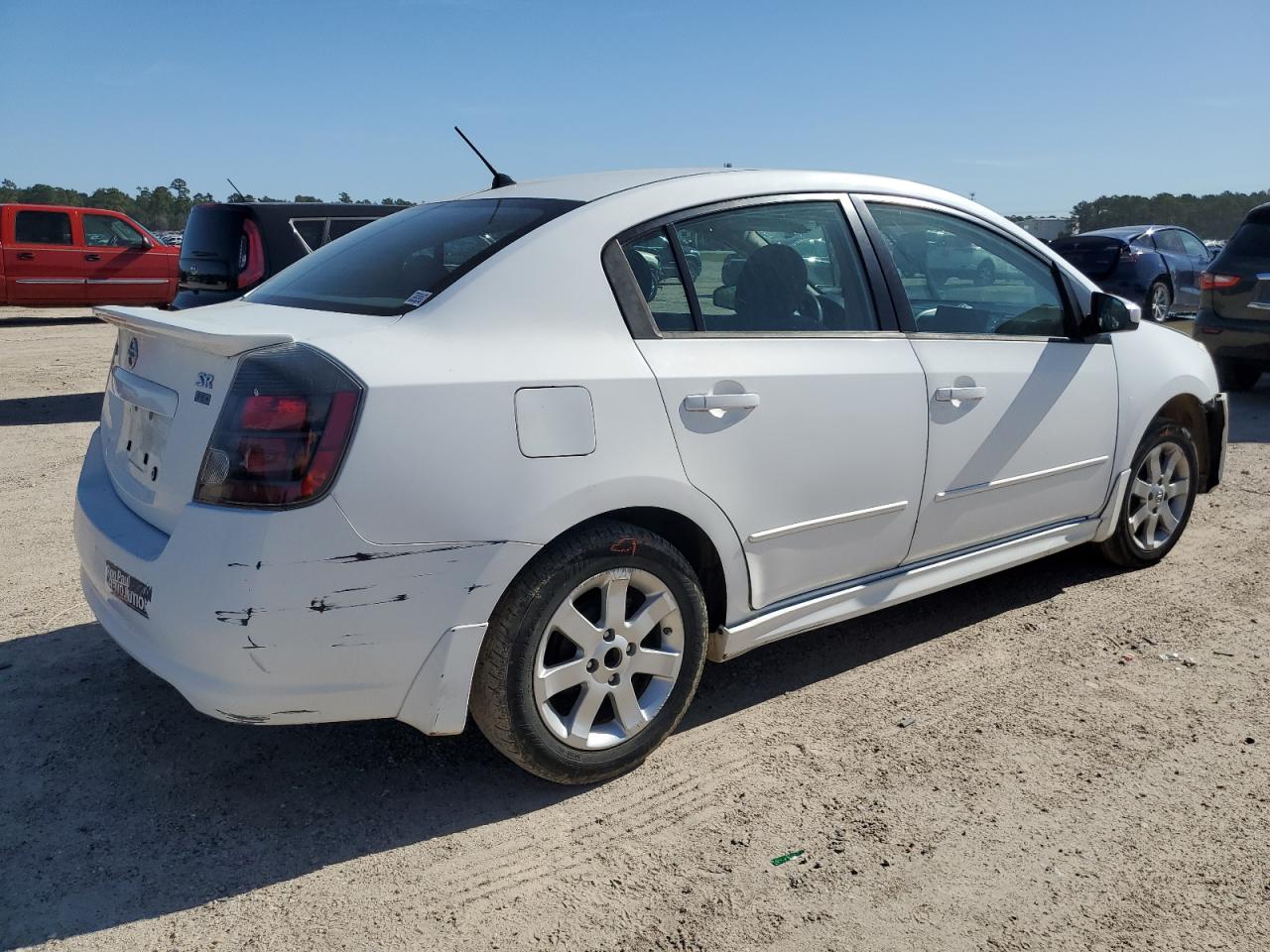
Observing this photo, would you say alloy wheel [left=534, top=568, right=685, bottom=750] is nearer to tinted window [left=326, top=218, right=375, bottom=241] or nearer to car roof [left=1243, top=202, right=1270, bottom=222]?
tinted window [left=326, top=218, right=375, bottom=241]

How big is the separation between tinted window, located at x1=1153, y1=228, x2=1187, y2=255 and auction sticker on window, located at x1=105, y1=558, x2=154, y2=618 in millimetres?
17546

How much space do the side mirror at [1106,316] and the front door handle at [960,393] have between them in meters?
0.85

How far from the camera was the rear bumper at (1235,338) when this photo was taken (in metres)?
9.32

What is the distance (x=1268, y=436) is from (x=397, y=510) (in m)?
7.77

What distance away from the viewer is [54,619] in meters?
4.27

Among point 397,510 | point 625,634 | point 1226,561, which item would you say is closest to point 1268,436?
point 1226,561

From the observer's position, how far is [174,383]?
2.90 metres

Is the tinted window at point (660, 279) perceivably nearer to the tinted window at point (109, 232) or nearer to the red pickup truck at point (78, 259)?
the red pickup truck at point (78, 259)

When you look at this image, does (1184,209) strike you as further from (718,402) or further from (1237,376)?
Answer: (718,402)

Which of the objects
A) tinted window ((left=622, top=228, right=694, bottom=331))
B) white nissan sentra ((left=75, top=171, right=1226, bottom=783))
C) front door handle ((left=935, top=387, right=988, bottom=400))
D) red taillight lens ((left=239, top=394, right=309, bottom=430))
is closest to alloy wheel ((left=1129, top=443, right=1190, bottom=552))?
white nissan sentra ((left=75, top=171, right=1226, bottom=783))

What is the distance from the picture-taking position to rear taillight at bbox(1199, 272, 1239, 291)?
31.1 ft

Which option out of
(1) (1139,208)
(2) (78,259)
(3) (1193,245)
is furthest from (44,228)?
(1) (1139,208)

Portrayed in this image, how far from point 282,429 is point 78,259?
16.9m

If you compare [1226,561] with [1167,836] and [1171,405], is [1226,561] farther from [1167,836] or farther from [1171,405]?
[1167,836]
